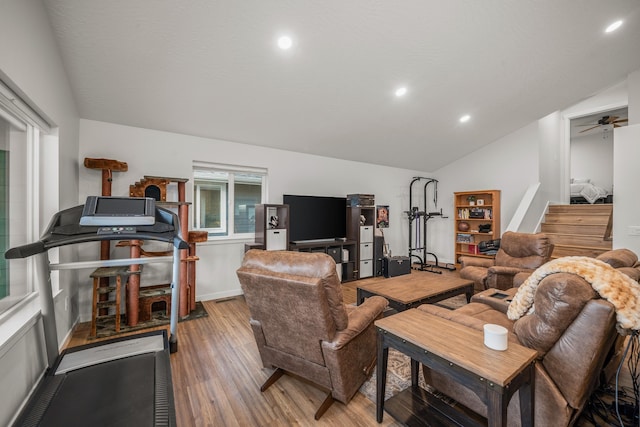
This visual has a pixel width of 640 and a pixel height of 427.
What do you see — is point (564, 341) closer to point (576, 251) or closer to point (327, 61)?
point (327, 61)

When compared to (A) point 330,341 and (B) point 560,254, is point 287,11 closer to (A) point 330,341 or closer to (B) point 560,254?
(A) point 330,341

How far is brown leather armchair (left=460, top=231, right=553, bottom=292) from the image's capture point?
344cm

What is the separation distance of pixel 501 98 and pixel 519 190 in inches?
90.5

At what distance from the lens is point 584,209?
5.23 meters

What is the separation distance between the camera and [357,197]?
5.04 m

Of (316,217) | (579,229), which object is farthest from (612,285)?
(579,229)

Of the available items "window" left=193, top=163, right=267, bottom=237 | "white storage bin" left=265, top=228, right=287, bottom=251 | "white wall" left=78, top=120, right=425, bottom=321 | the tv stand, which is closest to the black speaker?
the tv stand

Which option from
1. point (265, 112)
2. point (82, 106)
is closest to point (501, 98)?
point (265, 112)

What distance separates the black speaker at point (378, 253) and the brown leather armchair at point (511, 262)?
1.65 meters

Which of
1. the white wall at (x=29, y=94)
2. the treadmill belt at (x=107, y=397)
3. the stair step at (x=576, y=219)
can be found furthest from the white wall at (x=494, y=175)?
the white wall at (x=29, y=94)

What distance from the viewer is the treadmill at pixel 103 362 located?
1336mm

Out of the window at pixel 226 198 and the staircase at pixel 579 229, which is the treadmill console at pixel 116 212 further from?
the staircase at pixel 579 229

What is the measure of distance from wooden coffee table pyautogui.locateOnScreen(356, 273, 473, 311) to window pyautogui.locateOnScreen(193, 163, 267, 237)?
233cm

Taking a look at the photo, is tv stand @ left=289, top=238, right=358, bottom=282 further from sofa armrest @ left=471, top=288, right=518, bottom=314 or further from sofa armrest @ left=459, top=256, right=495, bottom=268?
sofa armrest @ left=471, top=288, right=518, bottom=314
